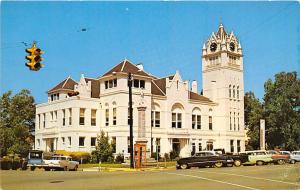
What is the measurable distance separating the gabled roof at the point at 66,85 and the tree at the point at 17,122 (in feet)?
30.3

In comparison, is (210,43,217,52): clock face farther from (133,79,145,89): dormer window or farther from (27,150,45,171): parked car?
(27,150,45,171): parked car

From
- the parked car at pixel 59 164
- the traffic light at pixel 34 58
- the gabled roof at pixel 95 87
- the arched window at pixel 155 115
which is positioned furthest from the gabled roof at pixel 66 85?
the traffic light at pixel 34 58

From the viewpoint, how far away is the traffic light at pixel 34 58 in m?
18.5

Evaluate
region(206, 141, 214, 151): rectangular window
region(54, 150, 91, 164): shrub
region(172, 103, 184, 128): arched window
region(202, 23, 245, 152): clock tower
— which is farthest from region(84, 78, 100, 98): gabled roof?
region(202, 23, 245, 152): clock tower

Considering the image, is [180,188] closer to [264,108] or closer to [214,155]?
[214,155]

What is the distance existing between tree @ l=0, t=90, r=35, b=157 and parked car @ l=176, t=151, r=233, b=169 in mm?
32814

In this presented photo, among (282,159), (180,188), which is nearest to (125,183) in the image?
(180,188)

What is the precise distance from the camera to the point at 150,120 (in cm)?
5725

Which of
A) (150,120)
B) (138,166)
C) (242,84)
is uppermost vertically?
(242,84)

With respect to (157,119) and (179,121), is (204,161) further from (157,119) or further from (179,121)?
(179,121)

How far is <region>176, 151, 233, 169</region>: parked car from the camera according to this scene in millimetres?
37688

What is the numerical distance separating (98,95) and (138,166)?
2283 cm

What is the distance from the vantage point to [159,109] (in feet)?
195

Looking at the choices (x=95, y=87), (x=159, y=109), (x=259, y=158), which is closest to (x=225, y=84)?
(x=159, y=109)
